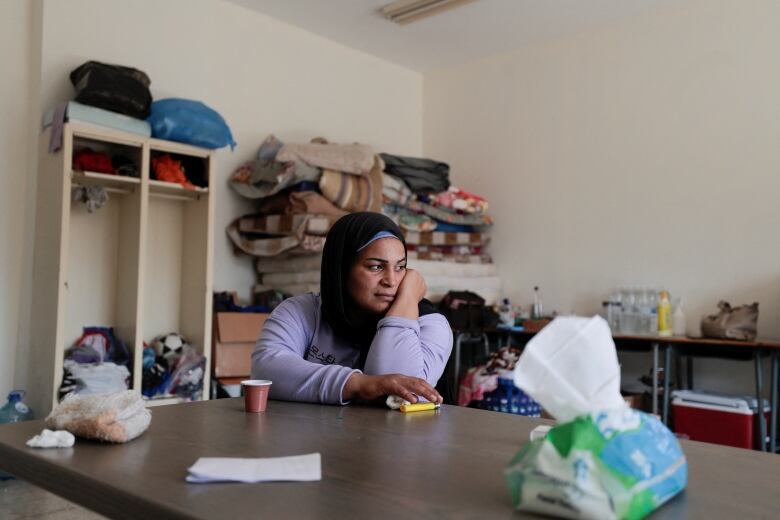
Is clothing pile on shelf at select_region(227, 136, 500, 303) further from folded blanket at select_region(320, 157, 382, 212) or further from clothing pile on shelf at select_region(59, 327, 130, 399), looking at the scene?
clothing pile on shelf at select_region(59, 327, 130, 399)

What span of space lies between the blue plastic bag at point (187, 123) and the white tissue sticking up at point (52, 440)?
9.56 feet

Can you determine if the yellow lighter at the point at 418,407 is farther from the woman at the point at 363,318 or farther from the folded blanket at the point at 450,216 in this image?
the folded blanket at the point at 450,216

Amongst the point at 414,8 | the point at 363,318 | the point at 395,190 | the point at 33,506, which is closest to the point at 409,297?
the point at 363,318

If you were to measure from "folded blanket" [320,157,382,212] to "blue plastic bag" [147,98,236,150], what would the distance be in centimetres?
78

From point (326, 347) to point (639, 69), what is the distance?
3.91 meters

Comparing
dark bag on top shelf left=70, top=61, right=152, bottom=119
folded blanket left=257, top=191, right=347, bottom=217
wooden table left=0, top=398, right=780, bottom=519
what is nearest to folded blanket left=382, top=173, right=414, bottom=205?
folded blanket left=257, top=191, right=347, bottom=217

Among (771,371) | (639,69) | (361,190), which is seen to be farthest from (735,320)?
(361,190)

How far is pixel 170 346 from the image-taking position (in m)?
4.04

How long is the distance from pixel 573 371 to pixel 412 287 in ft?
4.08

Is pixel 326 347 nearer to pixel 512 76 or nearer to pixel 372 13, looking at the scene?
pixel 372 13

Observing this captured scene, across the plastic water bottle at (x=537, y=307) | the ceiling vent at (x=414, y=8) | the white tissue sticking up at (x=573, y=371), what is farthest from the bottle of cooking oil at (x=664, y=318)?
the white tissue sticking up at (x=573, y=371)

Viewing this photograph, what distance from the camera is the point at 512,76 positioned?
5.68m

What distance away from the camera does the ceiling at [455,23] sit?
4.80m

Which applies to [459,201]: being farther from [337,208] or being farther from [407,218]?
[337,208]
